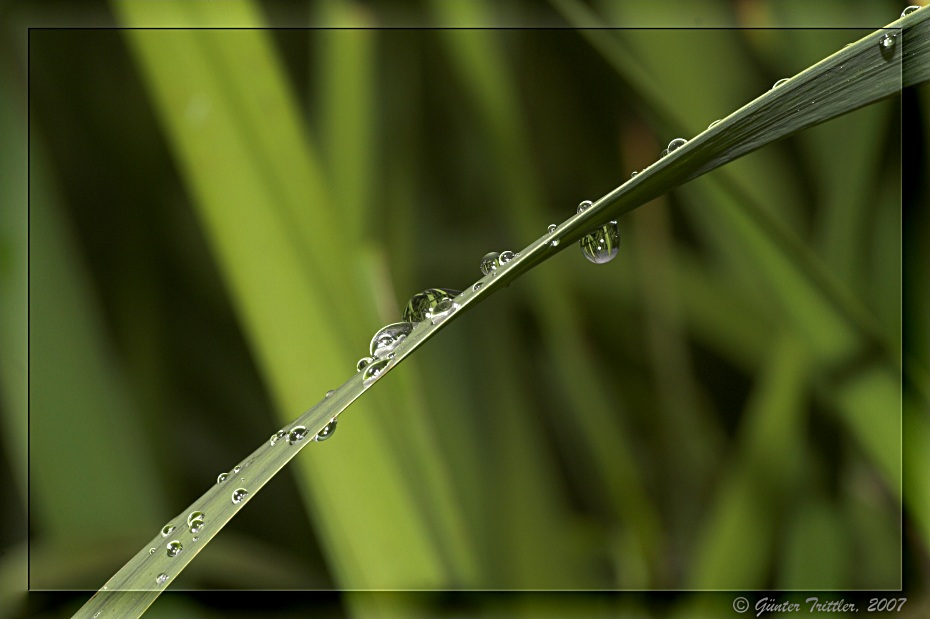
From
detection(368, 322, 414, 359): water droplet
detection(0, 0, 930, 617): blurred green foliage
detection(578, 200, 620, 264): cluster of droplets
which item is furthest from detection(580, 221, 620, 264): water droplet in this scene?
detection(0, 0, 930, 617): blurred green foliage

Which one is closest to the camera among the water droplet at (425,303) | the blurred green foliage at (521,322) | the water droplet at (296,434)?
the water droplet at (296,434)

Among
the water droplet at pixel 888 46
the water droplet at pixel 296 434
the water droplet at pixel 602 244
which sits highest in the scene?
the water droplet at pixel 888 46

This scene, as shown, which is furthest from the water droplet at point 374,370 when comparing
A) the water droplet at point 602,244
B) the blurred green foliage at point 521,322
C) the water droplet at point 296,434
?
the blurred green foliage at point 521,322

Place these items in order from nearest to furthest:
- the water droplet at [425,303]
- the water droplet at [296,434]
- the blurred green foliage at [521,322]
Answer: the water droplet at [296,434]
the water droplet at [425,303]
the blurred green foliage at [521,322]

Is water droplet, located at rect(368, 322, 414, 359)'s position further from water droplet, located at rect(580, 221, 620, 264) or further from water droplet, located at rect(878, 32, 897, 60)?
water droplet, located at rect(878, 32, 897, 60)

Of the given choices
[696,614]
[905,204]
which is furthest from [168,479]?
[905,204]

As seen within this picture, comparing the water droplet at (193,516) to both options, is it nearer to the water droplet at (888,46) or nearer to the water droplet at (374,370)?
the water droplet at (374,370)
